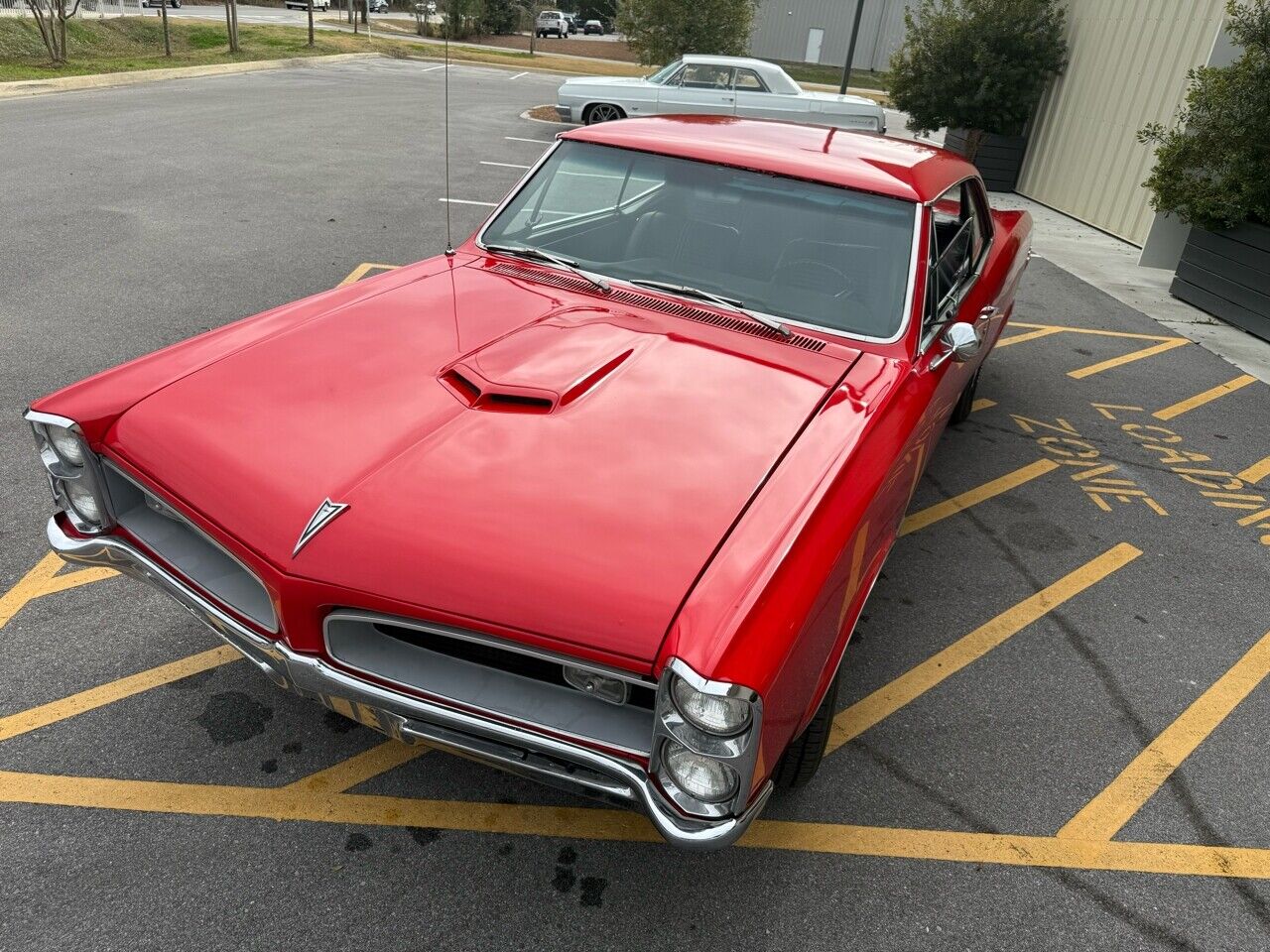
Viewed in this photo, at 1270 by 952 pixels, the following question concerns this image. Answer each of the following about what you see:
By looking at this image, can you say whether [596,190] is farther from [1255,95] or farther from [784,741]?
[1255,95]

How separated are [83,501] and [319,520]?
0.95 meters

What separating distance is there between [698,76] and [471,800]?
Answer: 14.0 metres

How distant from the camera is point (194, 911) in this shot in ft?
7.23

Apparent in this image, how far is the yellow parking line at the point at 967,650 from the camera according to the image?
10.0 feet

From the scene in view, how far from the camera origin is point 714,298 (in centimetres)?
315

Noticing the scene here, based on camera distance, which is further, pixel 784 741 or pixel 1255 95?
pixel 1255 95

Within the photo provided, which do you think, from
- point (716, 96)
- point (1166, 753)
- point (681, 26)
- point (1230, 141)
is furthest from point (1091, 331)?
point (681, 26)

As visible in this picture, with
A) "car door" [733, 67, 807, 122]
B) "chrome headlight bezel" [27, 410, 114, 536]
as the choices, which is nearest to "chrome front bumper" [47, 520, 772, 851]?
"chrome headlight bezel" [27, 410, 114, 536]

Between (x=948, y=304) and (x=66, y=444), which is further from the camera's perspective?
(x=948, y=304)

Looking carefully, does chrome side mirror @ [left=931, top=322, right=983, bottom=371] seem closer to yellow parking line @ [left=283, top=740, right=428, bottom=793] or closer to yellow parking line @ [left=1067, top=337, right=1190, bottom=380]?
yellow parking line @ [left=283, top=740, right=428, bottom=793]

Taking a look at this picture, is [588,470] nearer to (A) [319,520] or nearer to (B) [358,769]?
(A) [319,520]

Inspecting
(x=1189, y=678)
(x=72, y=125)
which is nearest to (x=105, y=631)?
(x=1189, y=678)

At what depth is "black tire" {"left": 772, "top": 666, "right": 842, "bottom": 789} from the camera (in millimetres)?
2500

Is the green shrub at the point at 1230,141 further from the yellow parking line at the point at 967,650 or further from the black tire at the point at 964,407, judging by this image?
the yellow parking line at the point at 967,650
